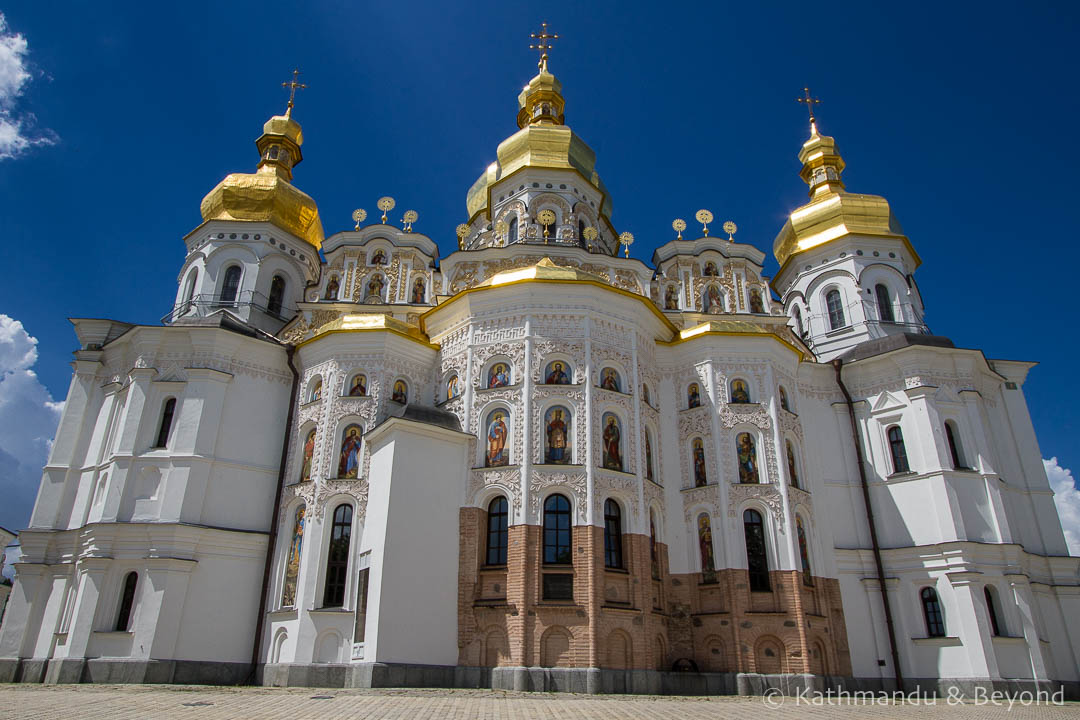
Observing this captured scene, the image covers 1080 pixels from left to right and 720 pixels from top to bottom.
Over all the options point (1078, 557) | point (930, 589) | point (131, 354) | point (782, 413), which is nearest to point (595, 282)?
point (782, 413)

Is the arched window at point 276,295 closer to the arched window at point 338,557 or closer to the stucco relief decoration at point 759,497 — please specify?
the arched window at point 338,557

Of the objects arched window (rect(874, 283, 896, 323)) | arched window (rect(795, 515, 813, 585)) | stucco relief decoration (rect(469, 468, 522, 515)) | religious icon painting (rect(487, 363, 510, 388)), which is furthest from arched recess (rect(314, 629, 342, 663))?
arched window (rect(874, 283, 896, 323))

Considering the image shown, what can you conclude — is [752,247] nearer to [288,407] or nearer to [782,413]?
[782,413]

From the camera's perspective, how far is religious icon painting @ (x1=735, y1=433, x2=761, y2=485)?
18609 millimetres

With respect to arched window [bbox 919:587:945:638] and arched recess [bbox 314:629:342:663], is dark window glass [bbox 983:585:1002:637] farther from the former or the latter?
arched recess [bbox 314:629:342:663]

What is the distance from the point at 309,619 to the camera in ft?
55.4

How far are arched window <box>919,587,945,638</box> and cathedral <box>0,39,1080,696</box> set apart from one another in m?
0.06

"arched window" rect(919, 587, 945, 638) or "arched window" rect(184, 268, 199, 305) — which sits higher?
"arched window" rect(184, 268, 199, 305)

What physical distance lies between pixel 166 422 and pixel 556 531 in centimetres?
1096

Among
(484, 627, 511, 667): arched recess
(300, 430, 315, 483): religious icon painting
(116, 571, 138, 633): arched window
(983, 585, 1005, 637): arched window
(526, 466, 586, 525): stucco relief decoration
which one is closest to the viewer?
(484, 627, 511, 667): arched recess

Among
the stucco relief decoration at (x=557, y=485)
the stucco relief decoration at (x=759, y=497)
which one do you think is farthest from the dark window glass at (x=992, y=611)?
the stucco relief decoration at (x=557, y=485)

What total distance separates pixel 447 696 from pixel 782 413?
11.6m

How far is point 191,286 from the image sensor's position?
2533 cm

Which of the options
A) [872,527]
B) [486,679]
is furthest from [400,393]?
[872,527]
